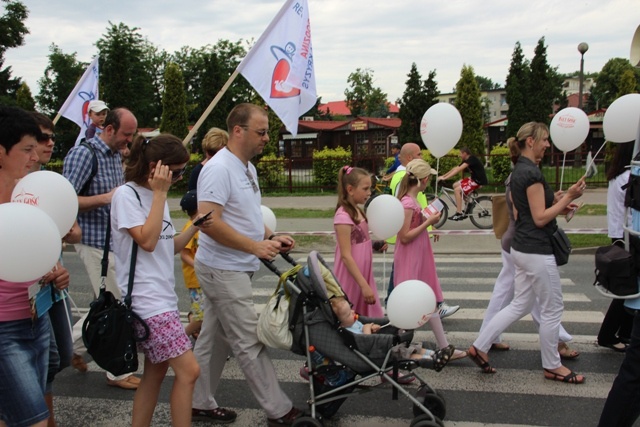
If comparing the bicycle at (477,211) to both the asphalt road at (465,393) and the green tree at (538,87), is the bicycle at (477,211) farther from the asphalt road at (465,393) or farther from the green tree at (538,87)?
the green tree at (538,87)

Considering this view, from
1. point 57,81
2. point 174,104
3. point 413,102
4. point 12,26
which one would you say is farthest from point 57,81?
point 413,102

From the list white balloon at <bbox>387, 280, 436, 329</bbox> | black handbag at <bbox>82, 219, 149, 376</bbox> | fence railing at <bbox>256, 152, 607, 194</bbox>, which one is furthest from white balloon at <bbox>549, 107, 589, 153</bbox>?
fence railing at <bbox>256, 152, 607, 194</bbox>

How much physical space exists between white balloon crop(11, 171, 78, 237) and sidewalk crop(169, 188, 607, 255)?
7.69 m

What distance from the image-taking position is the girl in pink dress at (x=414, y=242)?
4.67m

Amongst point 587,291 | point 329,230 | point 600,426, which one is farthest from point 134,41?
point 600,426

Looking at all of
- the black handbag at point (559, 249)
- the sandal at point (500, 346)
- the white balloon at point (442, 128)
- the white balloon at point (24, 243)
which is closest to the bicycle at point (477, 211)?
the white balloon at point (442, 128)

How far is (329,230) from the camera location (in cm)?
1231

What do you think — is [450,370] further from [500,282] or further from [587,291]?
[587,291]

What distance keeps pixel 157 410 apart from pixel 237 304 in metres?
1.16

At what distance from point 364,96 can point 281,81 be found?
7375 centimetres

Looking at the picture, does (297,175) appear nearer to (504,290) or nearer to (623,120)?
A: (504,290)

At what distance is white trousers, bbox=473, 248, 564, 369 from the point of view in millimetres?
4242

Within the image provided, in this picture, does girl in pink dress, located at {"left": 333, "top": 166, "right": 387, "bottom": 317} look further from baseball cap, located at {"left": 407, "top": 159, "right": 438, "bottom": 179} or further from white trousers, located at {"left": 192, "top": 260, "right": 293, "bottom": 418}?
white trousers, located at {"left": 192, "top": 260, "right": 293, "bottom": 418}

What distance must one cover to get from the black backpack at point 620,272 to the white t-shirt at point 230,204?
6.79ft
